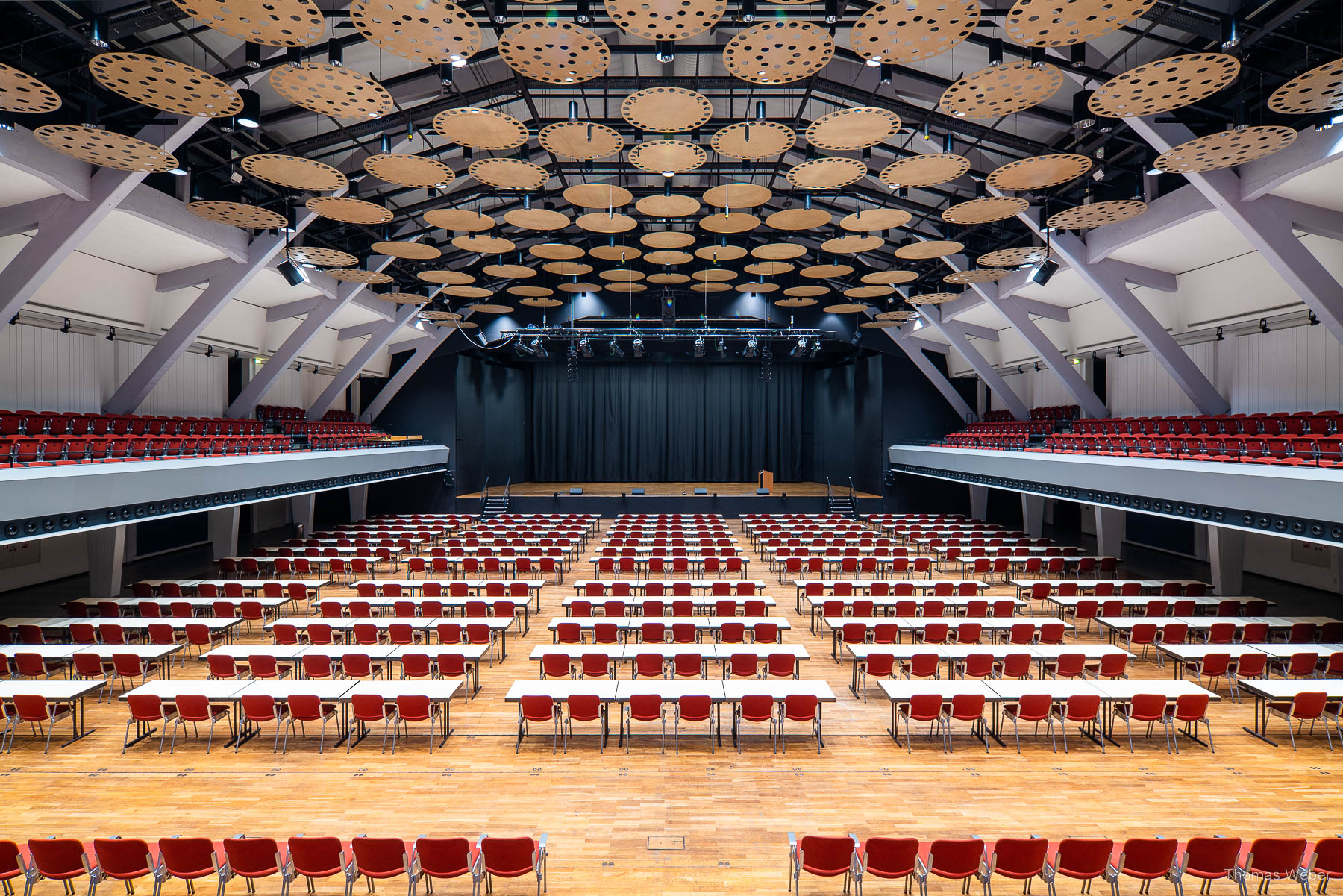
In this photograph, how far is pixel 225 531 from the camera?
20.1 meters

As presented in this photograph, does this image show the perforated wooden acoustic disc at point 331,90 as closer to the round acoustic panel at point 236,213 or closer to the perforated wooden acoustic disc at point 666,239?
the round acoustic panel at point 236,213

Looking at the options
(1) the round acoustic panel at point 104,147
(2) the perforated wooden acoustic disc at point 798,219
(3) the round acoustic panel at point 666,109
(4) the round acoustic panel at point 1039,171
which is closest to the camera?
(1) the round acoustic panel at point 104,147

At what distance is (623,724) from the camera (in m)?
9.56

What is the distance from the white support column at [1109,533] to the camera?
798 inches

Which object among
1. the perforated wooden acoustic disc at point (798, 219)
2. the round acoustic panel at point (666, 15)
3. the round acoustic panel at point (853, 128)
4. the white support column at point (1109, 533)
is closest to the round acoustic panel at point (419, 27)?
the round acoustic panel at point (666, 15)

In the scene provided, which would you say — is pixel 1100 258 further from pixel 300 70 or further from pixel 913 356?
pixel 300 70

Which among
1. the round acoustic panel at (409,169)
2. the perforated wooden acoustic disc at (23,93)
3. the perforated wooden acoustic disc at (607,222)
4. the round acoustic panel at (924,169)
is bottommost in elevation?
the perforated wooden acoustic disc at (23,93)

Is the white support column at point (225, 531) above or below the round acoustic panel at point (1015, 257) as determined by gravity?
below

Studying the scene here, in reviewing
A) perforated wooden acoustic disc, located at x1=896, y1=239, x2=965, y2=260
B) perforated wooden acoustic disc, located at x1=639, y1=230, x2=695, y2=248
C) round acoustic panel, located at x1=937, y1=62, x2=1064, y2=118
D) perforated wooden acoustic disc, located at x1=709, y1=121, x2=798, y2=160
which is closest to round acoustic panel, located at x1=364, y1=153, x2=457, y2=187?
perforated wooden acoustic disc, located at x1=709, y1=121, x2=798, y2=160

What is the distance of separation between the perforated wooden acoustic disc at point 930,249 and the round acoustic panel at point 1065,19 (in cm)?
871

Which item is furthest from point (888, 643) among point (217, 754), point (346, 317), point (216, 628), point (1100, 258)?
point (346, 317)

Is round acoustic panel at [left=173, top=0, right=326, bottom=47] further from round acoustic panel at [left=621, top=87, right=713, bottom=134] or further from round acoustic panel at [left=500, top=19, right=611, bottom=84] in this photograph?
round acoustic panel at [left=621, top=87, right=713, bottom=134]

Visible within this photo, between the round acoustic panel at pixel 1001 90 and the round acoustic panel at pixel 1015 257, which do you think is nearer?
the round acoustic panel at pixel 1001 90

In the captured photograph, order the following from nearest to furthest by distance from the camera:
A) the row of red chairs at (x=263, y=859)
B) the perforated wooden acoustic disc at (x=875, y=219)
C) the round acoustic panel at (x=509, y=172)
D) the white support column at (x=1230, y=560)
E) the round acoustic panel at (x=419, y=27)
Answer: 1. the row of red chairs at (x=263, y=859)
2. the round acoustic panel at (x=419, y=27)
3. the round acoustic panel at (x=509, y=172)
4. the perforated wooden acoustic disc at (x=875, y=219)
5. the white support column at (x=1230, y=560)
